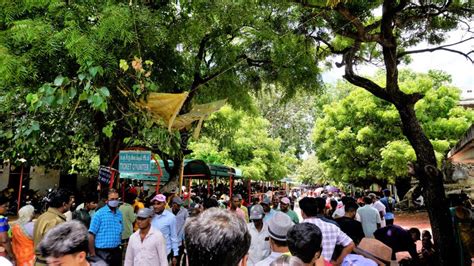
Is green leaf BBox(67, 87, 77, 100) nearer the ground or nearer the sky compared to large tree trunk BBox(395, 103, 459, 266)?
nearer the sky

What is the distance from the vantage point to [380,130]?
20984 mm

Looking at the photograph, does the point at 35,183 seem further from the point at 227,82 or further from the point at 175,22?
the point at 175,22

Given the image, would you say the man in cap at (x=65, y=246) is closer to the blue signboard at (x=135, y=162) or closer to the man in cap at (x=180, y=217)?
the blue signboard at (x=135, y=162)

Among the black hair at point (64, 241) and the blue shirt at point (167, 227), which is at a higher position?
the black hair at point (64, 241)

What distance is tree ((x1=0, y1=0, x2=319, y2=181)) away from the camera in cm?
532

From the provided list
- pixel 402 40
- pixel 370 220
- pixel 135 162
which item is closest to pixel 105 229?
pixel 135 162

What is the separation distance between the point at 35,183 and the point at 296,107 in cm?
2633

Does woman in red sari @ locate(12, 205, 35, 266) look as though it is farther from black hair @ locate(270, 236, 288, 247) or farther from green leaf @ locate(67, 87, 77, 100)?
black hair @ locate(270, 236, 288, 247)

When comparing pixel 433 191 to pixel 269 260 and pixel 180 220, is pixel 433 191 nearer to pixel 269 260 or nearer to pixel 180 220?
pixel 180 220

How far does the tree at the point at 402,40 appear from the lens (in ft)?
23.6

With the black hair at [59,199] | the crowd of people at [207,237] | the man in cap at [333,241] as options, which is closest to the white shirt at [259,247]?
the crowd of people at [207,237]

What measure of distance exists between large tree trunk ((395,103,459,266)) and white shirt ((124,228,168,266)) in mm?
5269

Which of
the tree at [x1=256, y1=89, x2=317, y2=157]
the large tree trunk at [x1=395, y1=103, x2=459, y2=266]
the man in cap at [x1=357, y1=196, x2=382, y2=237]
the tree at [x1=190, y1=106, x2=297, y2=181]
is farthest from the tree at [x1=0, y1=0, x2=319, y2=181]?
the tree at [x1=256, y1=89, x2=317, y2=157]

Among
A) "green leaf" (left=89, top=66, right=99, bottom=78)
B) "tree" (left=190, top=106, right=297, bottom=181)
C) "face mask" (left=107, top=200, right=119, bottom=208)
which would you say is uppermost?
"tree" (left=190, top=106, right=297, bottom=181)
